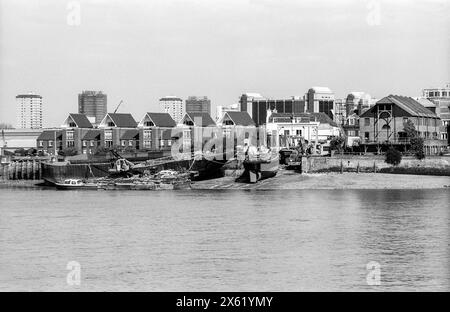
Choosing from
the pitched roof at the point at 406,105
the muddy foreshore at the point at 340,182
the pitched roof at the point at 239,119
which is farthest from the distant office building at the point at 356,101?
the muddy foreshore at the point at 340,182

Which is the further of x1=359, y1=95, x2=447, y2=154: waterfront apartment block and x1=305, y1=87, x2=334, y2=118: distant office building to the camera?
x1=305, y1=87, x2=334, y2=118: distant office building

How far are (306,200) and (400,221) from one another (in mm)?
20257

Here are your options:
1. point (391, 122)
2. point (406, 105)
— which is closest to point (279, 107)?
point (406, 105)

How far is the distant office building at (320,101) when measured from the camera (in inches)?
6737

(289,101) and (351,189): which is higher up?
(289,101)

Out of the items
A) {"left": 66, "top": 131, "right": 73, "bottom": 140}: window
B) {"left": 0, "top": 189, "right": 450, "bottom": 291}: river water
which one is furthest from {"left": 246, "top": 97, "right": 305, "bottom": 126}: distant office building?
{"left": 0, "top": 189, "right": 450, "bottom": 291}: river water

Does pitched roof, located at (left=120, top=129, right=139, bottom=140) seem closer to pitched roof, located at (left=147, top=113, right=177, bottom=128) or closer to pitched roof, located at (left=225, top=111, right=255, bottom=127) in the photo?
pitched roof, located at (left=147, top=113, right=177, bottom=128)

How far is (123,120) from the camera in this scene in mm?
150625

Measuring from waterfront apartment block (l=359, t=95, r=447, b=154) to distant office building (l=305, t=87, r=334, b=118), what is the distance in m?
47.0

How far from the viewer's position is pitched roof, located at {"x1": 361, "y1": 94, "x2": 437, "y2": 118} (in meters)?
118

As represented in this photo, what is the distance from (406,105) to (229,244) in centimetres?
7413
